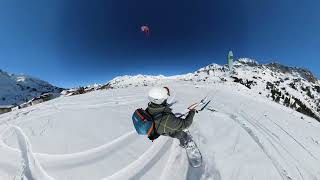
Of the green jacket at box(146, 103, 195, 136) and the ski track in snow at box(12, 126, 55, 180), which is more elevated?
the green jacket at box(146, 103, 195, 136)

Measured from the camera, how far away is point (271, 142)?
1028 cm

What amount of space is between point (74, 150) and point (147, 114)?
3.07 m

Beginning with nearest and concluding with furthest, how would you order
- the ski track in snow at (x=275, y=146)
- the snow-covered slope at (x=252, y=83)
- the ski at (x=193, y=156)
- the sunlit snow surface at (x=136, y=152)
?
the sunlit snow surface at (x=136, y=152)
the ski at (x=193, y=156)
the ski track in snow at (x=275, y=146)
the snow-covered slope at (x=252, y=83)

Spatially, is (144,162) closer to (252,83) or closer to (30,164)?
A: (30,164)

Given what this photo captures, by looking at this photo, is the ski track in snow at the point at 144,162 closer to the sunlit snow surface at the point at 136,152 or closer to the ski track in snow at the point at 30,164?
the sunlit snow surface at the point at 136,152

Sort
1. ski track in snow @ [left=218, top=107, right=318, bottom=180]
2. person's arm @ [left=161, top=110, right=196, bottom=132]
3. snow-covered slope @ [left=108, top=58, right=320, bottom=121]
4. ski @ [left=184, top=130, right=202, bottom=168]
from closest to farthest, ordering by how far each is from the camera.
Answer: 1. person's arm @ [left=161, top=110, right=196, bottom=132]
2. ski @ [left=184, top=130, right=202, bottom=168]
3. ski track in snow @ [left=218, top=107, right=318, bottom=180]
4. snow-covered slope @ [left=108, top=58, right=320, bottom=121]

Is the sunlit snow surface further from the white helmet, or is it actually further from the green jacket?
the white helmet

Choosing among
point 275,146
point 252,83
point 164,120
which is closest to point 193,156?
point 164,120

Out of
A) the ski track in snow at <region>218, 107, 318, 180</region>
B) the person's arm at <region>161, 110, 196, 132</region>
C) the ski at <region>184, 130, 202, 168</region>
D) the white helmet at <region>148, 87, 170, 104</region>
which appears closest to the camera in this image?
the white helmet at <region>148, 87, 170, 104</region>

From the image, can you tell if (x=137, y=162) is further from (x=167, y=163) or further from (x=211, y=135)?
(x=211, y=135)

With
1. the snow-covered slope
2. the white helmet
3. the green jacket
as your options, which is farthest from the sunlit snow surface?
the snow-covered slope

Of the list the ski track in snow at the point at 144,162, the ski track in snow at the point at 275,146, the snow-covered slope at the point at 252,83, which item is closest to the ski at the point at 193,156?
the ski track in snow at the point at 144,162

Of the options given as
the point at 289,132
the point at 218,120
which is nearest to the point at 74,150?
the point at 218,120

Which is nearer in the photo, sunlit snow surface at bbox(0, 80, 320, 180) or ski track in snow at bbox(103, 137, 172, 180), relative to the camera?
ski track in snow at bbox(103, 137, 172, 180)
